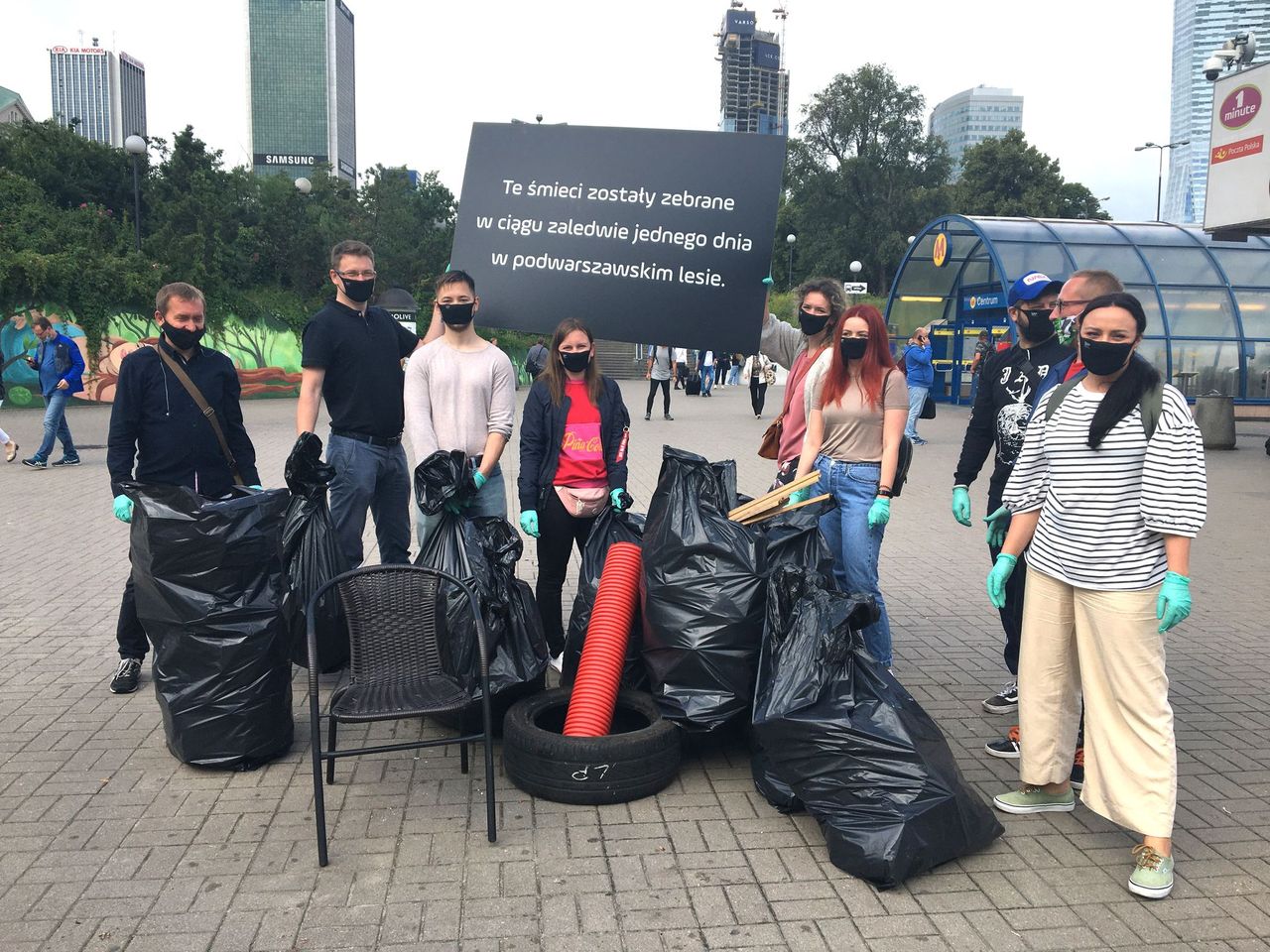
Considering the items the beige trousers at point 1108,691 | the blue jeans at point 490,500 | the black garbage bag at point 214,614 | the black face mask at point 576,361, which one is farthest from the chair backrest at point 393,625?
the beige trousers at point 1108,691

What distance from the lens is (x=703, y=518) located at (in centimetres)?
391

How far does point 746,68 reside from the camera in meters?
174

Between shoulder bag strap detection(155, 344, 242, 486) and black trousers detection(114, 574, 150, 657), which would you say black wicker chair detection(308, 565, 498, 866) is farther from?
black trousers detection(114, 574, 150, 657)

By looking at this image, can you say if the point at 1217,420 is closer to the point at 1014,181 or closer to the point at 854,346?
the point at 854,346

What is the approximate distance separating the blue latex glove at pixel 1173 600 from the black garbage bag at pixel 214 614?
2.95 metres

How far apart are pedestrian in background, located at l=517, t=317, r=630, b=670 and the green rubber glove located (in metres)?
1.50

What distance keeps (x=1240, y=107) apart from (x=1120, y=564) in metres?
14.4

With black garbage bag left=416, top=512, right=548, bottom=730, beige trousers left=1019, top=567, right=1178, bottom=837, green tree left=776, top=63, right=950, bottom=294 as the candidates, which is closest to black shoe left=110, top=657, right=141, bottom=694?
black garbage bag left=416, top=512, right=548, bottom=730

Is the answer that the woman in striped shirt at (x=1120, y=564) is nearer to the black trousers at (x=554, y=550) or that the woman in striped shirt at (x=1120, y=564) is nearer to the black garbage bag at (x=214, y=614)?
the black trousers at (x=554, y=550)

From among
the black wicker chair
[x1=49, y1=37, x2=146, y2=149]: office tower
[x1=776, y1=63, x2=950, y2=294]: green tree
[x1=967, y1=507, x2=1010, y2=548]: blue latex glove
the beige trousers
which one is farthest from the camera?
[x1=49, y1=37, x2=146, y2=149]: office tower

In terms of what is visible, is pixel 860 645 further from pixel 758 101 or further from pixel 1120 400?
pixel 758 101

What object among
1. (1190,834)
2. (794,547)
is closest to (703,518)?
(794,547)

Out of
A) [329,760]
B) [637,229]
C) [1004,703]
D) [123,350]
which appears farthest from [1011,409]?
[123,350]

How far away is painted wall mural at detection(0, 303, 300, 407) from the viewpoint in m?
21.7
